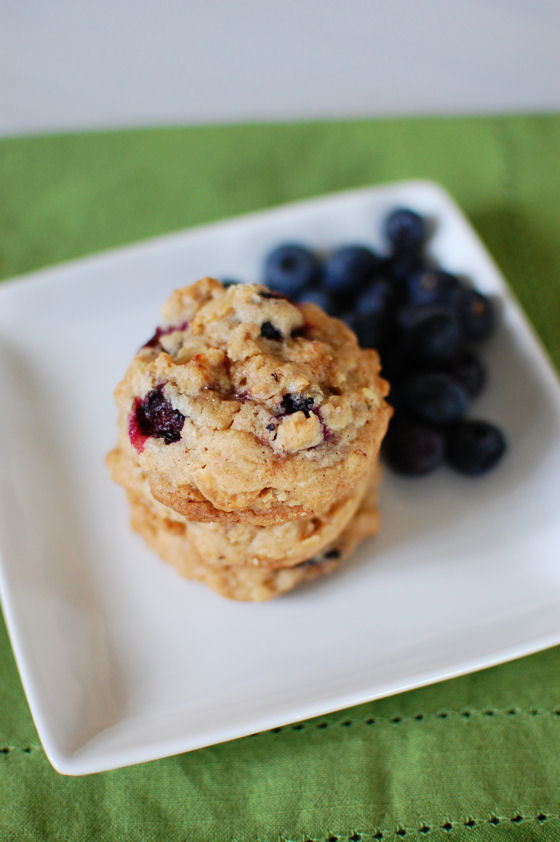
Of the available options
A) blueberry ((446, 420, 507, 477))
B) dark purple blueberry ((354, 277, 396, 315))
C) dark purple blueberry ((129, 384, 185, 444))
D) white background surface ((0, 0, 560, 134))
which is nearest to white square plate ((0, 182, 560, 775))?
blueberry ((446, 420, 507, 477))

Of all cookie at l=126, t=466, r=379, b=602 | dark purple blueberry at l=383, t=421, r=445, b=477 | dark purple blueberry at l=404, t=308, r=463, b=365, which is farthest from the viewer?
dark purple blueberry at l=404, t=308, r=463, b=365

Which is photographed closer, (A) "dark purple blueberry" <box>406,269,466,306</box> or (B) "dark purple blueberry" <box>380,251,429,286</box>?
(A) "dark purple blueberry" <box>406,269,466,306</box>

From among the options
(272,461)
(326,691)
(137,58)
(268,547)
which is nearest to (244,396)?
(272,461)

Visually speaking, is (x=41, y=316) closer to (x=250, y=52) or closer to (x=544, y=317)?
(x=544, y=317)

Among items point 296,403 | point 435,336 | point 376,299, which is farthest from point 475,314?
point 296,403

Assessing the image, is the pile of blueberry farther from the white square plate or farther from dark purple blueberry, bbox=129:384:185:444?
dark purple blueberry, bbox=129:384:185:444

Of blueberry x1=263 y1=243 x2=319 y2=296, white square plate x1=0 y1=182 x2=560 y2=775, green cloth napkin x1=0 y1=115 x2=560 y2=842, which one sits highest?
blueberry x1=263 y1=243 x2=319 y2=296

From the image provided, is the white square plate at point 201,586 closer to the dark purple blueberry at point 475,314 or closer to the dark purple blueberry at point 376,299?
the dark purple blueberry at point 475,314
